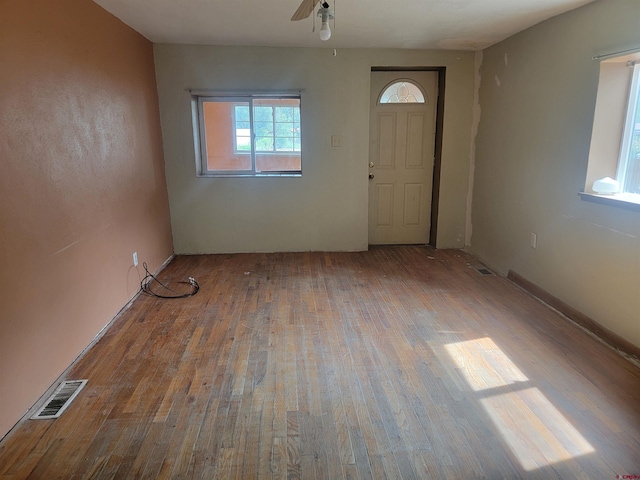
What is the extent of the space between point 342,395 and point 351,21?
2.91 meters

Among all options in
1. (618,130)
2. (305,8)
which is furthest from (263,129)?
(618,130)

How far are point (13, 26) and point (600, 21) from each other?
3548mm

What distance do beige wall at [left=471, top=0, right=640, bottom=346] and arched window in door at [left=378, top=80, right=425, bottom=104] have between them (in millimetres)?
719

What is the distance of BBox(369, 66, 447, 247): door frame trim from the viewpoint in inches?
178

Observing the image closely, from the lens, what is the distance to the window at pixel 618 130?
105 inches

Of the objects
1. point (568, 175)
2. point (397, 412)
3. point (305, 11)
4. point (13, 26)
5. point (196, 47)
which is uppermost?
point (196, 47)

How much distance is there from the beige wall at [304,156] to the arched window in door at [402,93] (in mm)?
261

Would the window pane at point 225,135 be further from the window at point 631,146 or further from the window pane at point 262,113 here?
the window at point 631,146

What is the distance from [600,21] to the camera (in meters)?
2.71

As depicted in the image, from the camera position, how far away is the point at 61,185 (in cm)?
239

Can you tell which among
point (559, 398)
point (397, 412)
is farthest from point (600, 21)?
point (397, 412)

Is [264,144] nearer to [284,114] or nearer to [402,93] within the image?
[284,114]

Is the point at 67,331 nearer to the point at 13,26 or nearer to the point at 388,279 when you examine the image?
the point at 13,26

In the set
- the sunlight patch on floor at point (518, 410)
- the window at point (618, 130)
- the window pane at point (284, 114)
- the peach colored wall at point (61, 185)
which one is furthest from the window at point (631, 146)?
the peach colored wall at point (61, 185)
